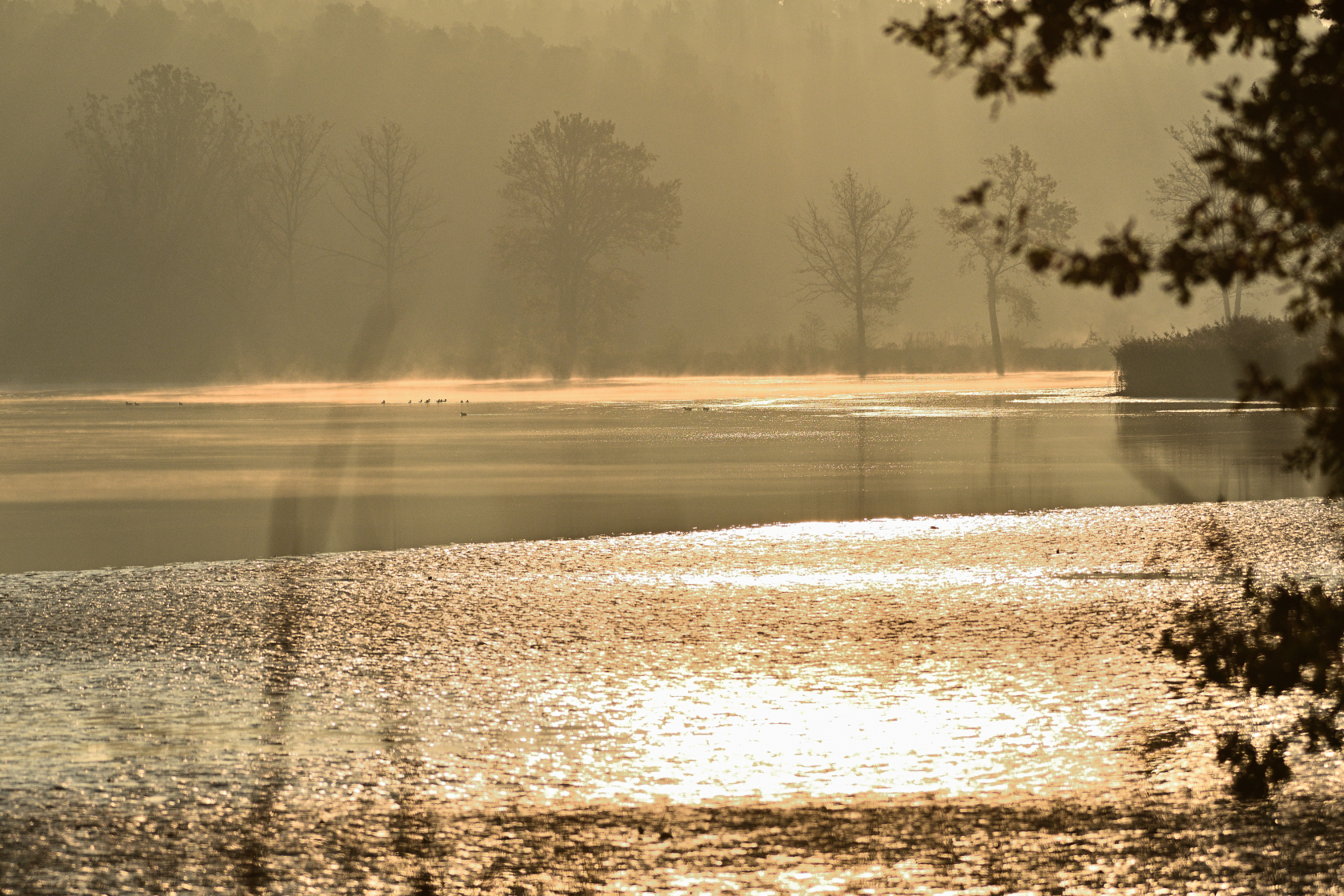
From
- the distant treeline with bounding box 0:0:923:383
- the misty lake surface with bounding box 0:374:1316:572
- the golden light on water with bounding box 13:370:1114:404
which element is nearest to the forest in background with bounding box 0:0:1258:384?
the distant treeline with bounding box 0:0:923:383

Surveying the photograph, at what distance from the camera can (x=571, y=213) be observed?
88.4 meters

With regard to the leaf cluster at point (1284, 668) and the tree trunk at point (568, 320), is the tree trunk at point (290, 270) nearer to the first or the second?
the tree trunk at point (568, 320)

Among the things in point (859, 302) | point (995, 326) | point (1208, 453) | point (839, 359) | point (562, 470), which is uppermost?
point (859, 302)

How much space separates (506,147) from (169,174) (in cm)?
2879

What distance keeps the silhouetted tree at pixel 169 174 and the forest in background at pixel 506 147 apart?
1.98 m

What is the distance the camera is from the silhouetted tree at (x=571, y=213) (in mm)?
88000

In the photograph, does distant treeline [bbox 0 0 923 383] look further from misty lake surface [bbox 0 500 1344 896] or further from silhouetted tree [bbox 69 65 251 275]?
misty lake surface [bbox 0 500 1344 896]

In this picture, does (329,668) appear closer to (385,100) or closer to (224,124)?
→ (224,124)

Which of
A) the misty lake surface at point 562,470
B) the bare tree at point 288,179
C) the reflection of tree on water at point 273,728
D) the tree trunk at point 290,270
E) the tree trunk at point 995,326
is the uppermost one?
the bare tree at point 288,179

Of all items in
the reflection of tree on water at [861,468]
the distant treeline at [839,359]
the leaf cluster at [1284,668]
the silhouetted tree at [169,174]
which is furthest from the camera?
the silhouetted tree at [169,174]

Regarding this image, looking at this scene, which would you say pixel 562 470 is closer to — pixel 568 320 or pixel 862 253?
pixel 862 253

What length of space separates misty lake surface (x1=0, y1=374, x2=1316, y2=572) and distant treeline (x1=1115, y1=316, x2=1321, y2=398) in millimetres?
3402

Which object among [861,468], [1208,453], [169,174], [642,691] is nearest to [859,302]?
[169,174]

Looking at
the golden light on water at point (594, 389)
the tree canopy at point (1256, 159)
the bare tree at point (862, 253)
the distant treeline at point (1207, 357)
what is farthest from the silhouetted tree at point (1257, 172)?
the bare tree at point (862, 253)
